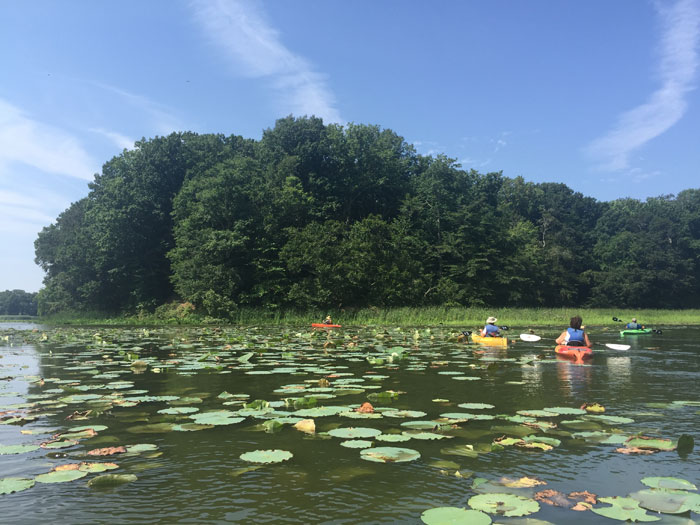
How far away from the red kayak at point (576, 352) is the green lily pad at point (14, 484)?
1062 centimetres

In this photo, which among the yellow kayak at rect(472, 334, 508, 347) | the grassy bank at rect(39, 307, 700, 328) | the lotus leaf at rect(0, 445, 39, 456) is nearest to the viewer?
the lotus leaf at rect(0, 445, 39, 456)

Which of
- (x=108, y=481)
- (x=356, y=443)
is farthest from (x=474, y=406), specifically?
(x=108, y=481)

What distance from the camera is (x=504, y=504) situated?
2770 mm

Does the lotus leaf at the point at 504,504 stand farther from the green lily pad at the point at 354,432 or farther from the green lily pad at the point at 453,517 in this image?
the green lily pad at the point at 354,432

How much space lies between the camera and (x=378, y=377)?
7.71m

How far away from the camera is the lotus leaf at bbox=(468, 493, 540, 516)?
268 centimetres

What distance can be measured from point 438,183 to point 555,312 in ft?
71.6

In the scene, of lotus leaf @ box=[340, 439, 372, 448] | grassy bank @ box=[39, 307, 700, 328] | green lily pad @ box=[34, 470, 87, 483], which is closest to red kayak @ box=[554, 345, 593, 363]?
lotus leaf @ box=[340, 439, 372, 448]

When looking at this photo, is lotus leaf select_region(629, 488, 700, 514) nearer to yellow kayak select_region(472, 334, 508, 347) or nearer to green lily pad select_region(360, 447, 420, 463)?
green lily pad select_region(360, 447, 420, 463)

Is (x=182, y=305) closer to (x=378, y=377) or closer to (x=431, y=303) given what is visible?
(x=431, y=303)

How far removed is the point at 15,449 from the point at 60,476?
3.27ft

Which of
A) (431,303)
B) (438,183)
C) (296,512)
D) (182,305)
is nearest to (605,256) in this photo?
(438,183)

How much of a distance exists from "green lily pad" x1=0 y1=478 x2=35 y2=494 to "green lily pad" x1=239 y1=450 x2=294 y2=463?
4.49 ft

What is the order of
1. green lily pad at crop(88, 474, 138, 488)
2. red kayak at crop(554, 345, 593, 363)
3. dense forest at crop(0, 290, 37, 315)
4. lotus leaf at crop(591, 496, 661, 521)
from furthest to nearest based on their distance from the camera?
dense forest at crop(0, 290, 37, 315) < red kayak at crop(554, 345, 593, 363) < green lily pad at crop(88, 474, 138, 488) < lotus leaf at crop(591, 496, 661, 521)
